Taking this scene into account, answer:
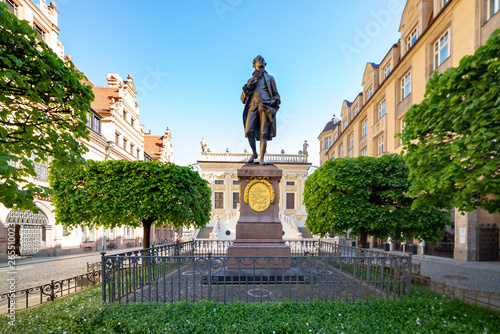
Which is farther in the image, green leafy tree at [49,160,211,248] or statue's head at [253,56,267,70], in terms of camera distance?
green leafy tree at [49,160,211,248]

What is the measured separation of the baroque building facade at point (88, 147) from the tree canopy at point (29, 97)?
950 centimetres

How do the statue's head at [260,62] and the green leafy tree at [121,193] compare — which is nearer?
the statue's head at [260,62]

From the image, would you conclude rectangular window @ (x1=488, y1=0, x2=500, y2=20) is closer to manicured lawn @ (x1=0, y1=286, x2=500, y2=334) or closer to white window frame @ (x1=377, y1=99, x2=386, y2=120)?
white window frame @ (x1=377, y1=99, x2=386, y2=120)

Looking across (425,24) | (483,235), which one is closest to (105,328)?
(483,235)

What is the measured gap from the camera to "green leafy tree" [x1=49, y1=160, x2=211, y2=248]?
1155 centimetres

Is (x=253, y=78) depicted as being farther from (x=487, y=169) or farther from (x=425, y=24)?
(x=425, y=24)

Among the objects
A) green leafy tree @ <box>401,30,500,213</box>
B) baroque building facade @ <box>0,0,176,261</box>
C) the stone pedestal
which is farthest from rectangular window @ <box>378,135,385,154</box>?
baroque building facade @ <box>0,0,176,261</box>

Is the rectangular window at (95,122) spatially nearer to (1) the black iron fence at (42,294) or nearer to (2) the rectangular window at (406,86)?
(1) the black iron fence at (42,294)

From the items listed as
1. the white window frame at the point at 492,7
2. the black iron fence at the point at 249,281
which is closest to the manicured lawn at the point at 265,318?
the black iron fence at the point at 249,281

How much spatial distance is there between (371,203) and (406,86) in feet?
52.2

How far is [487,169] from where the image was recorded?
5.02 meters

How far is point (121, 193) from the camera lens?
11641mm

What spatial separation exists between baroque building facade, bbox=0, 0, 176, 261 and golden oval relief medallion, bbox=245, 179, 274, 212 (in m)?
10.1

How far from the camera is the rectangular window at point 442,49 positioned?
18.0 metres
